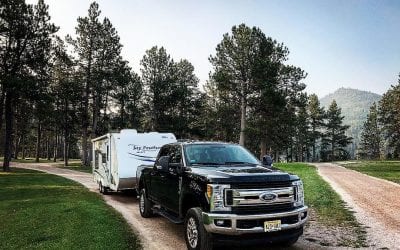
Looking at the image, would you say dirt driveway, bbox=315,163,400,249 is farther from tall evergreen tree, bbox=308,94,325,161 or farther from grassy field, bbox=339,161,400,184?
tall evergreen tree, bbox=308,94,325,161

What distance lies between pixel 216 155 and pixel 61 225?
4916 mm

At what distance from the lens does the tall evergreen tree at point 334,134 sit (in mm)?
94438

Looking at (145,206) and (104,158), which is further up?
(104,158)

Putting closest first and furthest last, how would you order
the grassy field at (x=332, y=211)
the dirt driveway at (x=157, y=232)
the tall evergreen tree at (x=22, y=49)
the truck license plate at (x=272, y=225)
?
the truck license plate at (x=272, y=225), the dirt driveway at (x=157, y=232), the grassy field at (x=332, y=211), the tall evergreen tree at (x=22, y=49)

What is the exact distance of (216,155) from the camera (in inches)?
363

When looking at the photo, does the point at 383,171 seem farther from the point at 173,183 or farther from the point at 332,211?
the point at 173,183

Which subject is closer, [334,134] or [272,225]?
[272,225]

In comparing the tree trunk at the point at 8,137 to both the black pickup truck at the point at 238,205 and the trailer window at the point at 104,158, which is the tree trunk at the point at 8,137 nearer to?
the trailer window at the point at 104,158

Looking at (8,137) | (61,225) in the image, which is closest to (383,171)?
(61,225)

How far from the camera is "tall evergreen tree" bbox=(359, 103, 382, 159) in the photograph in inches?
3755

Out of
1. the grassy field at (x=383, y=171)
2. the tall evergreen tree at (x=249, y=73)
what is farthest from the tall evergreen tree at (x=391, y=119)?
the tall evergreen tree at (x=249, y=73)

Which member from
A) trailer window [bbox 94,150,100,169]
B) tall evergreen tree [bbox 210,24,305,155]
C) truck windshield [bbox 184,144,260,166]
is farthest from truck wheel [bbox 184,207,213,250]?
tall evergreen tree [bbox 210,24,305,155]

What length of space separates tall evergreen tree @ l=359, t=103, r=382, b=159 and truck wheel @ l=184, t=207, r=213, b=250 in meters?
95.9

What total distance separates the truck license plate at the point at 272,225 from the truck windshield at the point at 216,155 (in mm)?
2180
